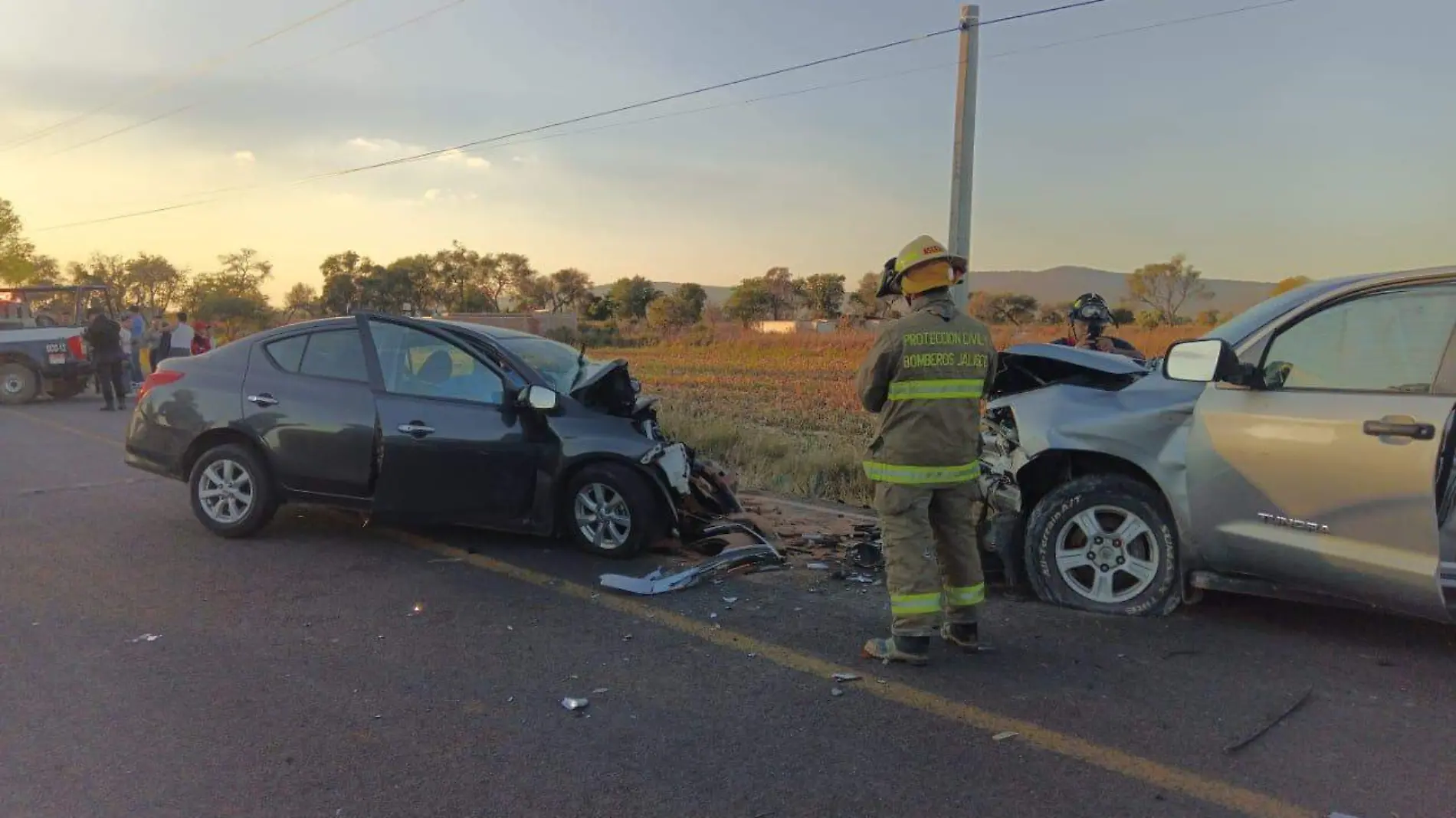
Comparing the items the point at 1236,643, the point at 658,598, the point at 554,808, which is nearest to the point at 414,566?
the point at 658,598

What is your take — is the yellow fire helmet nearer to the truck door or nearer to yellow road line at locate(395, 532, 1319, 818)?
the truck door

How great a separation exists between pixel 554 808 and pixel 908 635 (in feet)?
5.84

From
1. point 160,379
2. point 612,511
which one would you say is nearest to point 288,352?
point 160,379

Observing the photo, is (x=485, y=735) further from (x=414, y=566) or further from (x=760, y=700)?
(x=414, y=566)

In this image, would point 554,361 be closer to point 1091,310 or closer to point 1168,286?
point 1091,310

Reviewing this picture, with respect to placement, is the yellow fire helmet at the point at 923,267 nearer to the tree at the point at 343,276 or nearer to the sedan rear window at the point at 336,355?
the sedan rear window at the point at 336,355

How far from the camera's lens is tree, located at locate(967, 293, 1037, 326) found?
49.9 m

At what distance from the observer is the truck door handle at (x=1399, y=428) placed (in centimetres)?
384

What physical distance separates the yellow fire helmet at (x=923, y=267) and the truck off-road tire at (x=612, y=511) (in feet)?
7.46

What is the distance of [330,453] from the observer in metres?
6.21

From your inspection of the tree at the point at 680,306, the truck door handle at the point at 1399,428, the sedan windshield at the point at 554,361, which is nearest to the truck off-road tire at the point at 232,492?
the sedan windshield at the point at 554,361

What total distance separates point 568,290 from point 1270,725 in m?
84.6

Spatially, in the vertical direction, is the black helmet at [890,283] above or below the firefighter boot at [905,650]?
above

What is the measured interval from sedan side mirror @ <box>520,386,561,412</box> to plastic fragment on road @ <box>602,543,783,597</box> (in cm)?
116
